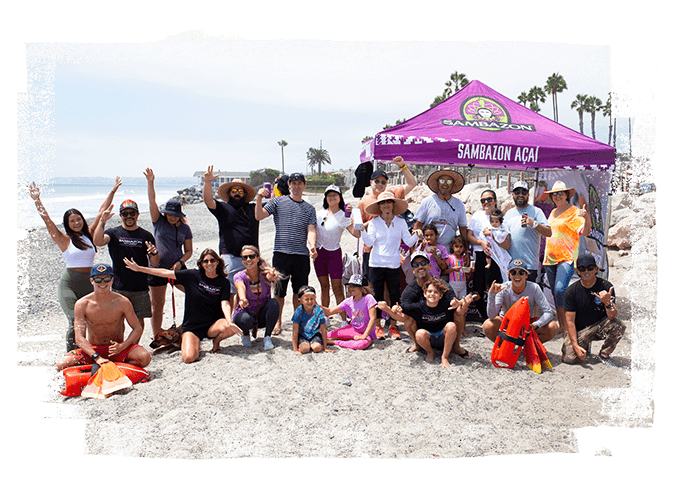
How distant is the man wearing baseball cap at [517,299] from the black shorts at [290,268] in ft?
7.27

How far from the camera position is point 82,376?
406cm

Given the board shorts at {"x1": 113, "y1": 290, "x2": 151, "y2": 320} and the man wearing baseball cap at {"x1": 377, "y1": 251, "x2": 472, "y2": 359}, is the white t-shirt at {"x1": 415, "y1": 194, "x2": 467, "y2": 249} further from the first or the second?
the board shorts at {"x1": 113, "y1": 290, "x2": 151, "y2": 320}

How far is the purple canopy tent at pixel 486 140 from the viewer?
18.6ft

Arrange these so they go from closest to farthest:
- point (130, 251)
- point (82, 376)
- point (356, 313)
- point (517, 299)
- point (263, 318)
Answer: point (82, 376) → point (517, 299) → point (130, 251) → point (263, 318) → point (356, 313)

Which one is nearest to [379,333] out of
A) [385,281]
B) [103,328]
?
[385,281]

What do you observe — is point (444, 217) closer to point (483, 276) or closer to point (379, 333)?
point (483, 276)

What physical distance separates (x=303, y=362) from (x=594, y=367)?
3.06m

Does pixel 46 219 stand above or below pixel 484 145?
below

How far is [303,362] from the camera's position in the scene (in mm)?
4574

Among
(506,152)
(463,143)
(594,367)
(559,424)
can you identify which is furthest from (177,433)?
(506,152)

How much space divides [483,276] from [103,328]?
460 centimetres

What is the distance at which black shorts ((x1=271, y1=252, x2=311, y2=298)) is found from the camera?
17.8ft

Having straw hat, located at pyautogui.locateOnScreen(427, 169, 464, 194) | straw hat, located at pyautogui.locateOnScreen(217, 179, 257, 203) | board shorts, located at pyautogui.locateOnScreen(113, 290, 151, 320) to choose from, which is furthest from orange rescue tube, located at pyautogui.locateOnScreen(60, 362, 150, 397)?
straw hat, located at pyautogui.locateOnScreen(427, 169, 464, 194)

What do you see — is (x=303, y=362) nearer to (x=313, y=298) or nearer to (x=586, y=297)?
(x=313, y=298)
